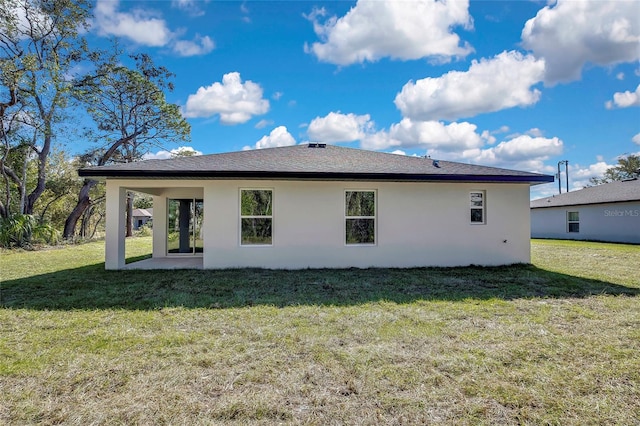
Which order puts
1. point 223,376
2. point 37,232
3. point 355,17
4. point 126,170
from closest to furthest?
point 223,376 < point 126,170 < point 355,17 < point 37,232

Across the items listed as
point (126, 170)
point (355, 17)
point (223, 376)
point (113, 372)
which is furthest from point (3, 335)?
point (355, 17)

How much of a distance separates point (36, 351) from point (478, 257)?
9.78 metres

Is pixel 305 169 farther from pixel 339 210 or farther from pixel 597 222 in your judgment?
pixel 597 222

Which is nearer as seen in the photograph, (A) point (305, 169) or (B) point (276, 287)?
(B) point (276, 287)

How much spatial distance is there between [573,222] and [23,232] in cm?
2989

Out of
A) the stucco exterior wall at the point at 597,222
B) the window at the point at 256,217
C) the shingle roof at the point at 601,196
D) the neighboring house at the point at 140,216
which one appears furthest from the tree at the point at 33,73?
the neighboring house at the point at 140,216

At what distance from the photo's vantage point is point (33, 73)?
1598cm

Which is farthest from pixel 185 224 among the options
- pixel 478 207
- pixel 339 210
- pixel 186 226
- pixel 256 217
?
pixel 478 207

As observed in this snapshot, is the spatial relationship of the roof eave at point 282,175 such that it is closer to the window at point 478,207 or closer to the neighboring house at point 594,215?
the window at point 478,207

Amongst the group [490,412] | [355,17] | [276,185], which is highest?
[355,17]

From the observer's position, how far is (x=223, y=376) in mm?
2965

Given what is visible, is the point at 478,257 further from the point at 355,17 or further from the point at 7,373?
the point at 7,373

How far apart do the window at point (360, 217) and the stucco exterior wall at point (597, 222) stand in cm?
1721

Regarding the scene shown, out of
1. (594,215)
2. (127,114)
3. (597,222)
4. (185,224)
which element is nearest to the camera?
(185,224)
